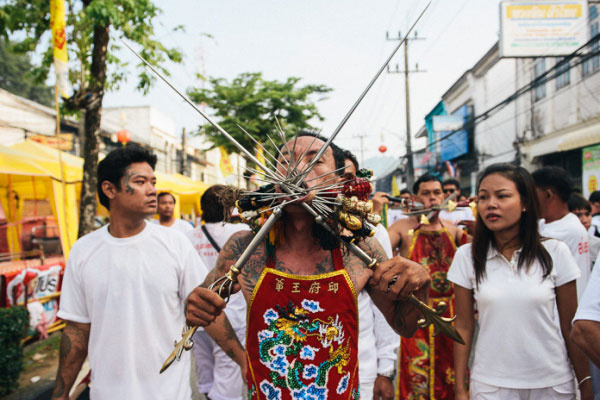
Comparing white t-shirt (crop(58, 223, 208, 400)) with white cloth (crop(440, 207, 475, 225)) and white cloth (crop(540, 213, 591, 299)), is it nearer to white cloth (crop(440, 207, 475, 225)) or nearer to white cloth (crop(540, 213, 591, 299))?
white cloth (crop(540, 213, 591, 299))

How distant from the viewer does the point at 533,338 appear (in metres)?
2.45

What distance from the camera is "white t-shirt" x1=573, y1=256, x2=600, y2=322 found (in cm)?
182

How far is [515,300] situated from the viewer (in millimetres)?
2484

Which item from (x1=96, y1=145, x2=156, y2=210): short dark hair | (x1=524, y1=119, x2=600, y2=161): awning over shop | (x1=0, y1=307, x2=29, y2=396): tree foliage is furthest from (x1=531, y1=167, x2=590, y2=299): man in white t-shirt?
(x1=524, y1=119, x2=600, y2=161): awning over shop

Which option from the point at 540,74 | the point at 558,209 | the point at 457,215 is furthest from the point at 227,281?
the point at 540,74

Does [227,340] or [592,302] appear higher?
[592,302]

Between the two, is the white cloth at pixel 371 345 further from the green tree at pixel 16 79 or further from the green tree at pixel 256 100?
the green tree at pixel 16 79

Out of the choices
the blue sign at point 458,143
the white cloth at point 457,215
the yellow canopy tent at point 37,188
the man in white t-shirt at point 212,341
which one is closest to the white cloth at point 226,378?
the man in white t-shirt at point 212,341

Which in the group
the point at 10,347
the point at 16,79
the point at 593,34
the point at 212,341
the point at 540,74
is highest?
the point at 16,79

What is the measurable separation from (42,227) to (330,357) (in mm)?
9222

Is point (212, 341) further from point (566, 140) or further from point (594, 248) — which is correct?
point (566, 140)

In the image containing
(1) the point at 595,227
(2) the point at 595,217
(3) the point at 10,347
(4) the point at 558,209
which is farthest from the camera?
(2) the point at 595,217

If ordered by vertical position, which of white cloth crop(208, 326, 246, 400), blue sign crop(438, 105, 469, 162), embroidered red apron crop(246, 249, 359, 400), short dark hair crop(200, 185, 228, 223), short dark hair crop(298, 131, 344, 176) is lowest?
white cloth crop(208, 326, 246, 400)

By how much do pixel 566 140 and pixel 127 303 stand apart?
13.9m
